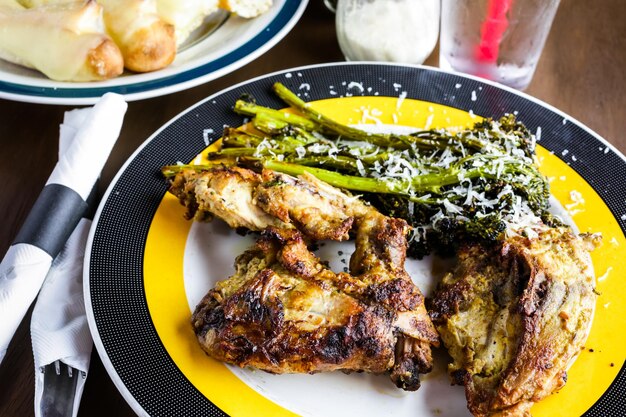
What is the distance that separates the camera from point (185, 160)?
2.90 meters

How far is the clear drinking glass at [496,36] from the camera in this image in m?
3.45

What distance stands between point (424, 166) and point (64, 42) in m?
1.76

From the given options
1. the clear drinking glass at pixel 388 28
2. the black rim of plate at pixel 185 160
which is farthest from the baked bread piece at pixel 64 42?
the clear drinking glass at pixel 388 28

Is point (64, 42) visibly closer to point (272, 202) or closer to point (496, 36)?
point (272, 202)

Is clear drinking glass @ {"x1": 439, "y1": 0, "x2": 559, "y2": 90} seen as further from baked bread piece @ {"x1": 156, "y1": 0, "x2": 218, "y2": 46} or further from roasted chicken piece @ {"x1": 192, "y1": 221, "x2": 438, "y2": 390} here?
roasted chicken piece @ {"x1": 192, "y1": 221, "x2": 438, "y2": 390}

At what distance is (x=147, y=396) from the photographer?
6.76 ft

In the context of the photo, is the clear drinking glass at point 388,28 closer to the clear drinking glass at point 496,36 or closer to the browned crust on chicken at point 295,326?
the clear drinking glass at point 496,36

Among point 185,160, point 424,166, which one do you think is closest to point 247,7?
point 185,160

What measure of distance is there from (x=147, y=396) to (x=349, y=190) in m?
1.16

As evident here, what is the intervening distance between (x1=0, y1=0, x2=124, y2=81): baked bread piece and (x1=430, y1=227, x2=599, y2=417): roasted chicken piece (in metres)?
1.88

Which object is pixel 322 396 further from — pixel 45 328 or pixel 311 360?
pixel 45 328

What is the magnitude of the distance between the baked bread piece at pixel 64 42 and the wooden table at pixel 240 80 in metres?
0.37

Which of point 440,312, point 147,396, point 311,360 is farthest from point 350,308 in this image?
point 147,396

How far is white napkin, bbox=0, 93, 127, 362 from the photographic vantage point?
2.31 m
